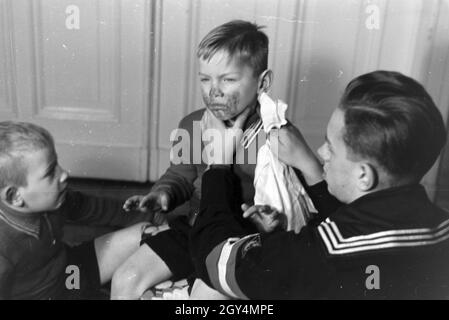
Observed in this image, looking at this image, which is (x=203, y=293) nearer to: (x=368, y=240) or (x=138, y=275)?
(x=138, y=275)

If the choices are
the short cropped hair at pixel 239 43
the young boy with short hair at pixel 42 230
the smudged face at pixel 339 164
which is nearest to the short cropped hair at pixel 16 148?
the young boy with short hair at pixel 42 230

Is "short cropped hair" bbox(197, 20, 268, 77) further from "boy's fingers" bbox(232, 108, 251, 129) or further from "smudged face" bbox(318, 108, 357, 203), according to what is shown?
"smudged face" bbox(318, 108, 357, 203)

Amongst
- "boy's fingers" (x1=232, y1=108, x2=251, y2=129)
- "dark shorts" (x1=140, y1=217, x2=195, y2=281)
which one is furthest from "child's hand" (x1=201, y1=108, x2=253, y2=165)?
"dark shorts" (x1=140, y1=217, x2=195, y2=281)

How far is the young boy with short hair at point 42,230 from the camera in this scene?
1.99 feet

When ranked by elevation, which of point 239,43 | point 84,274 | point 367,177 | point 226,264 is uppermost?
point 239,43

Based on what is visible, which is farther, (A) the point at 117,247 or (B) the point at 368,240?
(A) the point at 117,247

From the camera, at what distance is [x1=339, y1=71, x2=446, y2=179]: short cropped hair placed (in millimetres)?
483

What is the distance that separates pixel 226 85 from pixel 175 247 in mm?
229

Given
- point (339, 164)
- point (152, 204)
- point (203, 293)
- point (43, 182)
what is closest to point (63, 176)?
point (43, 182)

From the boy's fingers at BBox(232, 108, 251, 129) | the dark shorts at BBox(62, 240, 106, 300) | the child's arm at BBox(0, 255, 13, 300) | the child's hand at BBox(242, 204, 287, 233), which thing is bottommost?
the dark shorts at BBox(62, 240, 106, 300)

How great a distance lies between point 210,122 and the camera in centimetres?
69

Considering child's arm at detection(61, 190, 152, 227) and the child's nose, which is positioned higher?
the child's nose

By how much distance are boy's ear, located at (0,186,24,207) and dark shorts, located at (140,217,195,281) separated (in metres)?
0.17
